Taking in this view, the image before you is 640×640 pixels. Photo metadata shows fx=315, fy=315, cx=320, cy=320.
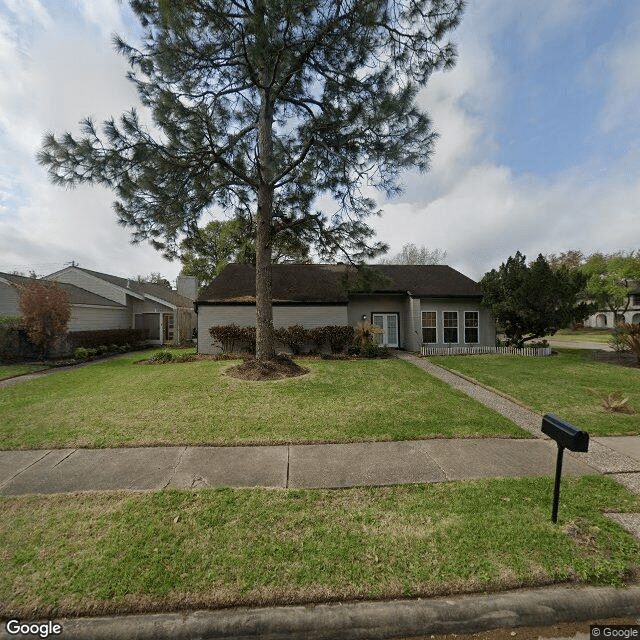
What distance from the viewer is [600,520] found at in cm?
307

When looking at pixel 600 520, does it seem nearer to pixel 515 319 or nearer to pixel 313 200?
pixel 313 200

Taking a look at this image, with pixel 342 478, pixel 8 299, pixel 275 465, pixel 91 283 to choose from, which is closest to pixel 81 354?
pixel 8 299

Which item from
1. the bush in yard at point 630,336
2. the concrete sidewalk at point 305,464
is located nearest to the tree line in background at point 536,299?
the bush in yard at point 630,336

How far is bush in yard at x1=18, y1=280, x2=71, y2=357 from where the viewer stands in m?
13.4

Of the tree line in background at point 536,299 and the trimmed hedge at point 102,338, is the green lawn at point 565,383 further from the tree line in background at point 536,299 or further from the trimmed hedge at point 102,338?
the trimmed hedge at point 102,338

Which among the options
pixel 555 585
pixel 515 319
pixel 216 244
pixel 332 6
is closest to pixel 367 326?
pixel 515 319

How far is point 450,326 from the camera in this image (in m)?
15.9

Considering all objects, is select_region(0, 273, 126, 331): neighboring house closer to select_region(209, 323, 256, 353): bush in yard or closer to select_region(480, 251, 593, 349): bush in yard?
select_region(209, 323, 256, 353): bush in yard

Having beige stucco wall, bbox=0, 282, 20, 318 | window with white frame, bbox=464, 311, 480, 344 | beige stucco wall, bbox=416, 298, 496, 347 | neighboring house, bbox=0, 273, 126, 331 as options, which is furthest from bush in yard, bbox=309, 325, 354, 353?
beige stucco wall, bbox=0, 282, 20, 318

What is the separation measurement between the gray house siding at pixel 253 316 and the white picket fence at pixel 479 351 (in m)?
4.15

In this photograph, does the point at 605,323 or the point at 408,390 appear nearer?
the point at 408,390

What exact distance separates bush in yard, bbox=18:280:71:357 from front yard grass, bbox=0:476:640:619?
44.3ft

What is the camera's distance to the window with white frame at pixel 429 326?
51.7ft

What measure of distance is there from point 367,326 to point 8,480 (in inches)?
456
